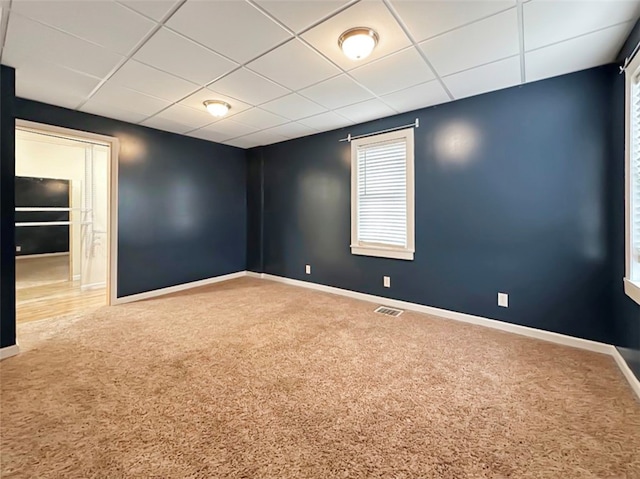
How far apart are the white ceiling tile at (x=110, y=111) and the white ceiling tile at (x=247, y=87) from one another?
1.49 m

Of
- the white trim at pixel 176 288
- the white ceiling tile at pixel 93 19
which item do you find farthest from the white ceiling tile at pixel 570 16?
the white trim at pixel 176 288

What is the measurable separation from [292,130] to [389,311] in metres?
3.02

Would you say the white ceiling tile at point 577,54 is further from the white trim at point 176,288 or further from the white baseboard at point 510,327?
the white trim at point 176,288

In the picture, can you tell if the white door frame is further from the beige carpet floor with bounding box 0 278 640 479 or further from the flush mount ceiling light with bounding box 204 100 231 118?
the flush mount ceiling light with bounding box 204 100 231 118

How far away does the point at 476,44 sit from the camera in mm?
2193

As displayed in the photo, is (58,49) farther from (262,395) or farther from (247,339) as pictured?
(262,395)

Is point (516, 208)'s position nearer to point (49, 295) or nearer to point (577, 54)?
point (577, 54)

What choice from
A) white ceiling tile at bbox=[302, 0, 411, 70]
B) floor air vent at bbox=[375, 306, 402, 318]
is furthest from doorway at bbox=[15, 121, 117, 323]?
floor air vent at bbox=[375, 306, 402, 318]

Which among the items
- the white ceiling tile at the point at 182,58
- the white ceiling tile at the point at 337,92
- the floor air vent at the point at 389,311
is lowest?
the floor air vent at the point at 389,311

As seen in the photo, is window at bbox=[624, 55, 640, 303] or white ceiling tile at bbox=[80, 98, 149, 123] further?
white ceiling tile at bbox=[80, 98, 149, 123]

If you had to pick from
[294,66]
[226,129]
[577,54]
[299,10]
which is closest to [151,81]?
[294,66]

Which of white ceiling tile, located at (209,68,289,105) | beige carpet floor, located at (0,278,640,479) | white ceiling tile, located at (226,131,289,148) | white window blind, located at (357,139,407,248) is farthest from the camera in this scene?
white ceiling tile, located at (226,131,289,148)

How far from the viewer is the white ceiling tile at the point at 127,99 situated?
9.76ft

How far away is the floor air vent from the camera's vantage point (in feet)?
11.6
